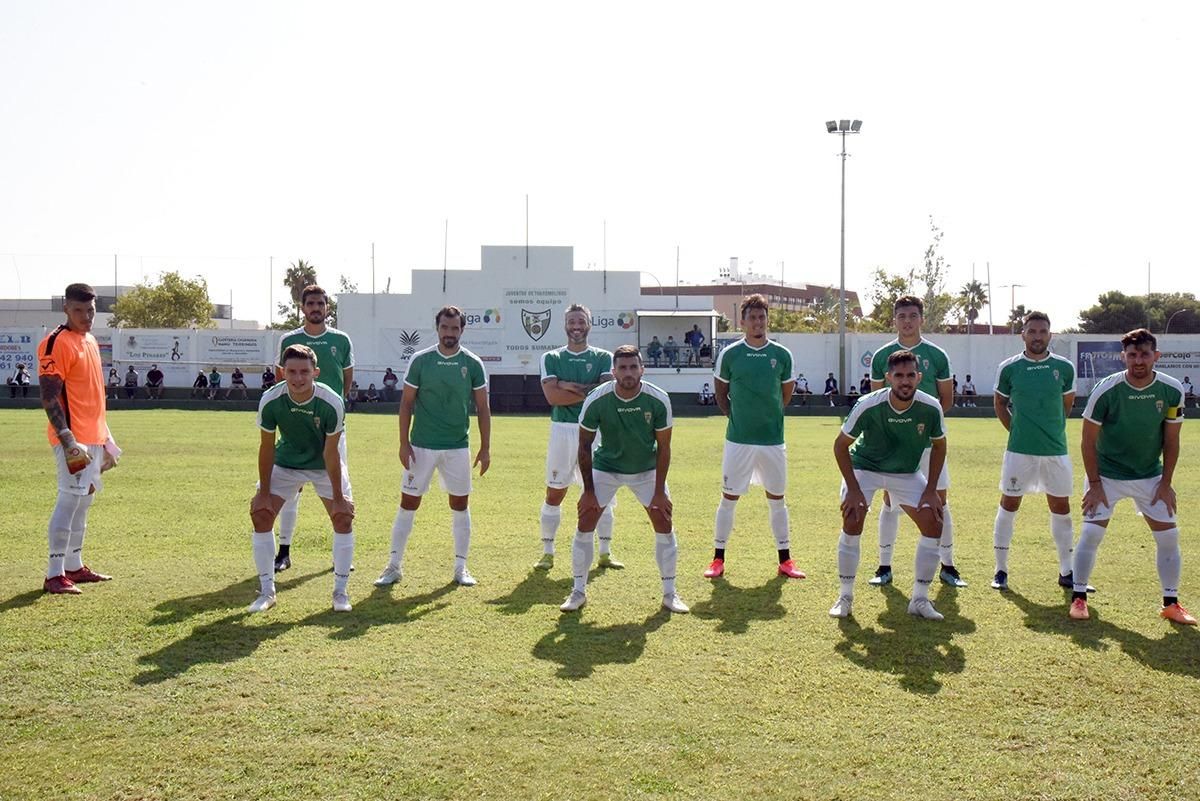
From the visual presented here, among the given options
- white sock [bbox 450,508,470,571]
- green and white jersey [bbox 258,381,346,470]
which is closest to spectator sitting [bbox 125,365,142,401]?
white sock [bbox 450,508,470,571]

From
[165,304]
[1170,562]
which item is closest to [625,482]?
[1170,562]

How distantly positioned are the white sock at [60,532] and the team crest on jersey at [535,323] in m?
42.9

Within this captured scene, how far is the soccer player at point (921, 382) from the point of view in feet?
28.5

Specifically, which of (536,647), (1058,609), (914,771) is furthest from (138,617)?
(1058,609)

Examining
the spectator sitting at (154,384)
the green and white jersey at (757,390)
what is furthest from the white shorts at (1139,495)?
the spectator sitting at (154,384)

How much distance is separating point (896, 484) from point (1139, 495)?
1.81m

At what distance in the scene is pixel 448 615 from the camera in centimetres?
737

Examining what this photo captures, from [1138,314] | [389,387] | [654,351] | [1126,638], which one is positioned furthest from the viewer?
[1138,314]

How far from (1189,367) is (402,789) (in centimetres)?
5294

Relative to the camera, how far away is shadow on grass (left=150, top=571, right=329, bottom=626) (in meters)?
7.22

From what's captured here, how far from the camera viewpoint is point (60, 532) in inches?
315

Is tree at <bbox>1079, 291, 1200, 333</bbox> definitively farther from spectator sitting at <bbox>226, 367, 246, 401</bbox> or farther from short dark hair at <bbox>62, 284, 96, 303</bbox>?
short dark hair at <bbox>62, 284, 96, 303</bbox>

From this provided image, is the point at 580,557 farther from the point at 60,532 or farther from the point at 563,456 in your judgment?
the point at 60,532

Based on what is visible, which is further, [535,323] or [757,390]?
[535,323]
